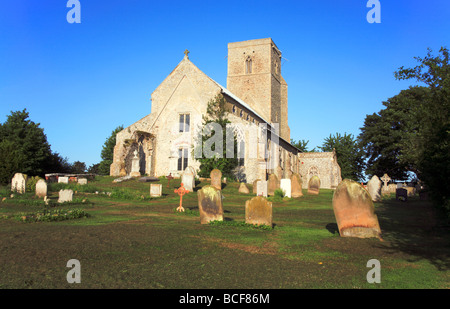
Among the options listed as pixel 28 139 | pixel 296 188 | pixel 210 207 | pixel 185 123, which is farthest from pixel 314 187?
pixel 28 139

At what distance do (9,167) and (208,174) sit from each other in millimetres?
15394

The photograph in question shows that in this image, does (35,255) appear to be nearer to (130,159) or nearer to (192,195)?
(192,195)

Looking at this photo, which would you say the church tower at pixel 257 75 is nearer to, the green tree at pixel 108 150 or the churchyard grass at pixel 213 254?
the green tree at pixel 108 150

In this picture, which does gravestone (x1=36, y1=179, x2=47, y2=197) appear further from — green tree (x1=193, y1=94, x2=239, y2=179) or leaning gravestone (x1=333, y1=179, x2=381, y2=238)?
leaning gravestone (x1=333, y1=179, x2=381, y2=238)

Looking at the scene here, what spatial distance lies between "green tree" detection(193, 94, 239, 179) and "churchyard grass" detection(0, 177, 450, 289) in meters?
17.4

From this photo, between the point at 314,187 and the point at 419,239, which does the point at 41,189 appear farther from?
the point at 314,187

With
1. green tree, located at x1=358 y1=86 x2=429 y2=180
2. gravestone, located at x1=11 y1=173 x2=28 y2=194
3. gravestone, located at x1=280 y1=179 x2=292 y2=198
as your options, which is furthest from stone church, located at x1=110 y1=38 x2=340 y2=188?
green tree, located at x1=358 y1=86 x2=429 y2=180

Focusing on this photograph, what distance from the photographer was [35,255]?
6008 mm

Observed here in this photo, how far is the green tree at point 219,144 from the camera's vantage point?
28.4m

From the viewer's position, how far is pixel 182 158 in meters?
32.1

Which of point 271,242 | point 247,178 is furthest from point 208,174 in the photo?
point 271,242

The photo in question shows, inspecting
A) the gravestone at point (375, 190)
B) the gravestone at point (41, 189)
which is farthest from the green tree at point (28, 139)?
the gravestone at point (375, 190)

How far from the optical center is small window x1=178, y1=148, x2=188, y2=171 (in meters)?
32.0

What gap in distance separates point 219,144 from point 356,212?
21.1 meters
